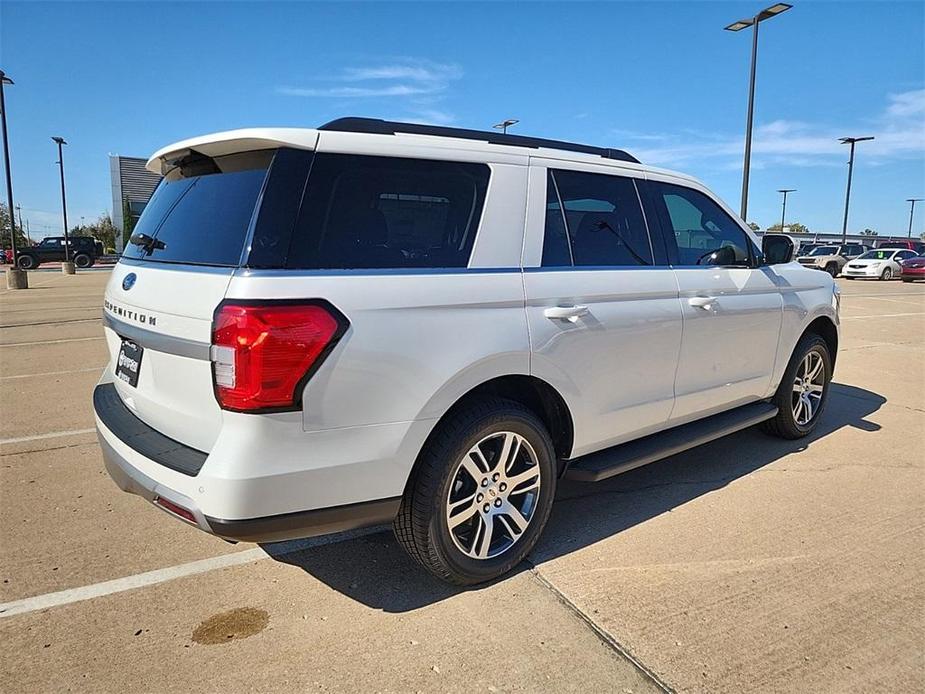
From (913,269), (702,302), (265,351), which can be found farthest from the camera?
(913,269)

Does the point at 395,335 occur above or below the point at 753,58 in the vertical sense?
below

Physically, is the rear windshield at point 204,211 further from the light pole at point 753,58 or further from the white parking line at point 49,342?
the light pole at point 753,58

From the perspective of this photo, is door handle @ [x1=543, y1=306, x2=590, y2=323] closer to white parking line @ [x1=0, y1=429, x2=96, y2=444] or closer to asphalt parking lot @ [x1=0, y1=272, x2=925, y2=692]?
asphalt parking lot @ [x1=0, y1=272, x2=925, y2=692]

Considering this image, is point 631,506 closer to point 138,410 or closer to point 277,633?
point 277,633

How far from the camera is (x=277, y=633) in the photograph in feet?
8.41

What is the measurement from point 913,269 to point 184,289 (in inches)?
1390

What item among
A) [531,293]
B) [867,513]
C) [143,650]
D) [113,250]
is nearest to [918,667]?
[867,513]

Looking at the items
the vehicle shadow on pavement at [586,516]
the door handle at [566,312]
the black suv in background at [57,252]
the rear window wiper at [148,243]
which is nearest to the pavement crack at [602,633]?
the vehicle shadow on pavement at [586,516]

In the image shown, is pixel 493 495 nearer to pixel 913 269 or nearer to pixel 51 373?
pixel 51 373

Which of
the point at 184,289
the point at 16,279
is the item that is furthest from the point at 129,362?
the point at 16,279

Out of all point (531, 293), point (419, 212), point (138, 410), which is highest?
point (419, 212)

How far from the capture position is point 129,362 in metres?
2.89

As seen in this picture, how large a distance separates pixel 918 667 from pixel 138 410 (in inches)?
132

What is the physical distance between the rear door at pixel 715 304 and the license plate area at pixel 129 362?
2.87 m
